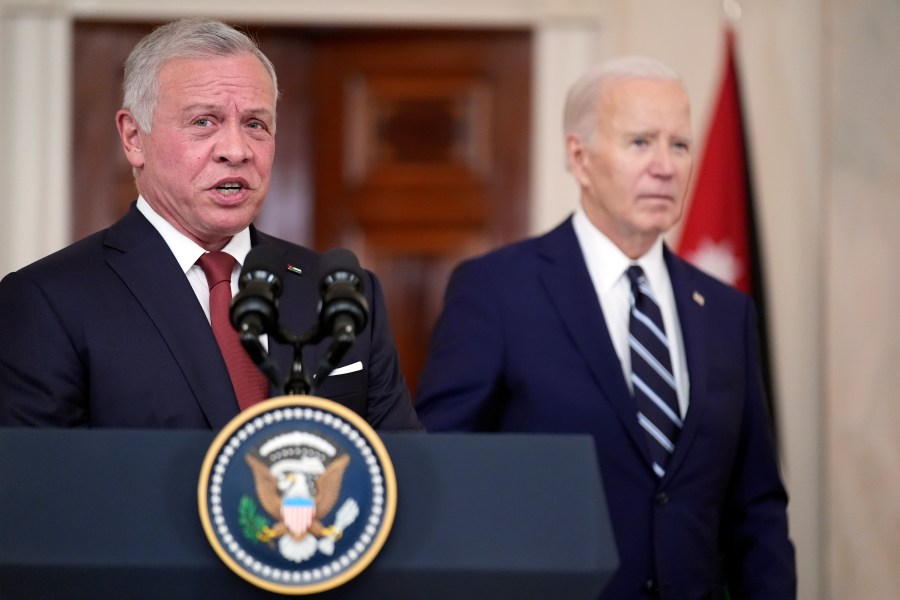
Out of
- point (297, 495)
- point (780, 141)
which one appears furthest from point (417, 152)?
point (297, 495)

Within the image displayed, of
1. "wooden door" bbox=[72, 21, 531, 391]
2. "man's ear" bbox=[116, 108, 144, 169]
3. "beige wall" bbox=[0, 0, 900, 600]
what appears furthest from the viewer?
"wooden door" bbox=[72, 21, 531, 391]

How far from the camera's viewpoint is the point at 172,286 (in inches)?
74.1

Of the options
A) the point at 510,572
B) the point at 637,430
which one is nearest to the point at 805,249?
the point at 637,430

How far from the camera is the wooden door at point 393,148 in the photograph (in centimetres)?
478

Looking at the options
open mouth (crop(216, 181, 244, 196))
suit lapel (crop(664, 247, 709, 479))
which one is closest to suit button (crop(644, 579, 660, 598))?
suit lapel (crop(664, 247, 709, 479))

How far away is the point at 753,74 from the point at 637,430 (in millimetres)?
2439

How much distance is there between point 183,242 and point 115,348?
9.7 inches

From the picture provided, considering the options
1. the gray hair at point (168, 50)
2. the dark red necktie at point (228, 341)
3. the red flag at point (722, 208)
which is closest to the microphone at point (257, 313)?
the dark red necktie at point (228, 341)

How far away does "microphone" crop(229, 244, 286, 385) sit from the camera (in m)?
1.39

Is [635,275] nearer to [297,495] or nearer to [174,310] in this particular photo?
[174,310]

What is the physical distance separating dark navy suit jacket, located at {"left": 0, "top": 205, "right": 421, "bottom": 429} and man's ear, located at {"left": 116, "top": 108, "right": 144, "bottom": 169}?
0.16 metres

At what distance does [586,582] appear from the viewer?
1.36 m

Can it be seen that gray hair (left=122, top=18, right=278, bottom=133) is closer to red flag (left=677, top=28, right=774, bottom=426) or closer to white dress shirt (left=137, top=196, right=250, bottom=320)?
white dress shirt (left=137, top=196, right=250, bottom=320)

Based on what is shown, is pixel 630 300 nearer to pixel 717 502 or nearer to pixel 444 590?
pixel 717 502
